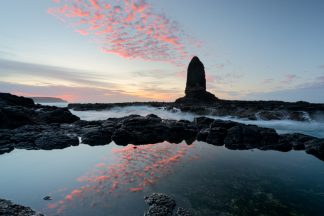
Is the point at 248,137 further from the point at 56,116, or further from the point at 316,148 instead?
the point at 56,116

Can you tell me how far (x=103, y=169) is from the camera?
14.5 metres

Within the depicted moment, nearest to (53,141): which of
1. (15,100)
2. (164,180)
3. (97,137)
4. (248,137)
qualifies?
(97,137)

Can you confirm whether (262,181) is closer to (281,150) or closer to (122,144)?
(281,150)

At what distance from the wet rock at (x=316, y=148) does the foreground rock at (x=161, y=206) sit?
49.2ft

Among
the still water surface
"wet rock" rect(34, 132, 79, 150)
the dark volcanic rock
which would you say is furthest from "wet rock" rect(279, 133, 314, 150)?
the dark volcanic rock

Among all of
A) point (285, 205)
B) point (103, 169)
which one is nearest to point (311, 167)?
point (285, 205)

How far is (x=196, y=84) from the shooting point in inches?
3718

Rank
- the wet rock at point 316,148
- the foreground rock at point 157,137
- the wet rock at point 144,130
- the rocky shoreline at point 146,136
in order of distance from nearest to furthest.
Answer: the wet rock at point 316,148 < the foreground rock at point 157,137 < the rocky shoreline at point 146,136 < the wet rock at point 144,130

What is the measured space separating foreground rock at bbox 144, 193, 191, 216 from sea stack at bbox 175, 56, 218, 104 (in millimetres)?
77042

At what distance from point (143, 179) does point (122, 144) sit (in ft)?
34.1

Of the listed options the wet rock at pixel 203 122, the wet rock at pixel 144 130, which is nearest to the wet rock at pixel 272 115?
the wet rock at pixel 203 122

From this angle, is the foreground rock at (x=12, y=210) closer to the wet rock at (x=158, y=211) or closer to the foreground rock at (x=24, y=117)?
the wet rock at (x=158, y=211)

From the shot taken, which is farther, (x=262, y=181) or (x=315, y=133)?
(x=315, y=133)

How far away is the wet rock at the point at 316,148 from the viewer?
18616 millimetres
